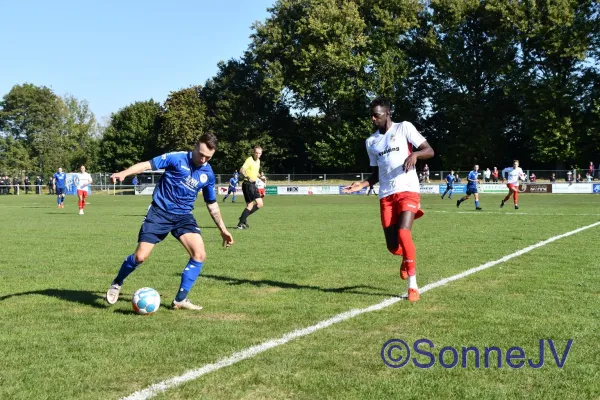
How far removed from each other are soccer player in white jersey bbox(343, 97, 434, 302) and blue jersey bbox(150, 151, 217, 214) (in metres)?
2.07

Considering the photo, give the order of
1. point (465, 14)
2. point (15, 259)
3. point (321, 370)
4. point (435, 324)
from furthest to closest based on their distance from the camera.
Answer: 1. point (465, 14)
2. point (15, 259)
3. point (435, 324)
4. point (321, 370)

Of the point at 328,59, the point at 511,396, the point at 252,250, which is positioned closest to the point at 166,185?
the point at 511,396

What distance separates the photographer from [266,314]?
6.28 meters

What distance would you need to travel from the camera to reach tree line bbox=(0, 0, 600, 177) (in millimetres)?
54062

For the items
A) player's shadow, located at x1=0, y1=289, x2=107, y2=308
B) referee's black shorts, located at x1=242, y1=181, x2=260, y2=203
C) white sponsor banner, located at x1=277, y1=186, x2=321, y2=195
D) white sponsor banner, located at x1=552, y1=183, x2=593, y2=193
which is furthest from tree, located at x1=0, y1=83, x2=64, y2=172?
player's shadow, located at x1=0, y1=289, x2=107, y2=308

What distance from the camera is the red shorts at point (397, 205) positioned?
23.8 feet

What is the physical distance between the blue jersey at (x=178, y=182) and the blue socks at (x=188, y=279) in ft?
1.91

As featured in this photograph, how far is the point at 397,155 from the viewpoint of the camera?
7.32 m

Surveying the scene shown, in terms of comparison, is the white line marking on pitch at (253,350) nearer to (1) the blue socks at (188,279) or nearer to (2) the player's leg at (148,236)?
(1) the blue socks at (188,279)

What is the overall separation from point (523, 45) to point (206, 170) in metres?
55.3

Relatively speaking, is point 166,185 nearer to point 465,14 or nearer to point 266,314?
point 266,314

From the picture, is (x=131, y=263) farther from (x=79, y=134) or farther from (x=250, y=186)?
(x=79, y=134)

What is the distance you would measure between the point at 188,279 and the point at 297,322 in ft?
Result: 4.66

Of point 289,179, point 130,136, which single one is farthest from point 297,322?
point 130,136
